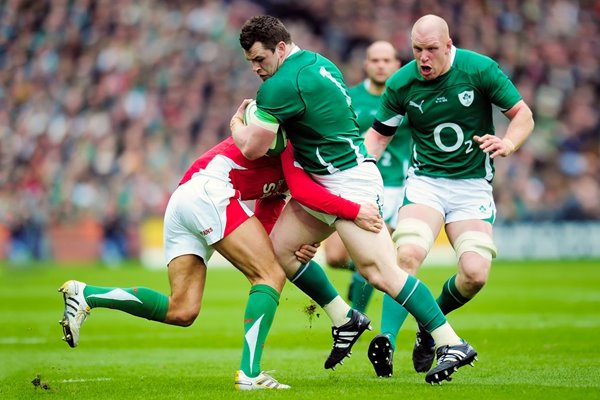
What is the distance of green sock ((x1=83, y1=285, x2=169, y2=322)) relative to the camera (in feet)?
25.8

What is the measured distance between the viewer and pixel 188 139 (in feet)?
85.4

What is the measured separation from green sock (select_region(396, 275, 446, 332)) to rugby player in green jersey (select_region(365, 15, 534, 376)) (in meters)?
0.52

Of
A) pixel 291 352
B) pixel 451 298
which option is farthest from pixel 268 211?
pixel 291 352

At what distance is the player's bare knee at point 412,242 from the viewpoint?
26.6 ft

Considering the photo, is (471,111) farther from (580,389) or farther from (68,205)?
(68,205)

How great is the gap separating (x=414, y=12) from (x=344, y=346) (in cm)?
2047

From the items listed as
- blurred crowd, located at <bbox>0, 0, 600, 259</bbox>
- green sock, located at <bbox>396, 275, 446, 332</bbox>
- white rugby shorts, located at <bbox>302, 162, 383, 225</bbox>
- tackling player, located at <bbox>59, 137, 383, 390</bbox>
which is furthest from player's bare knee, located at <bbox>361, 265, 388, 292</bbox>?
blurred crowd, located at <bbox>0, 0, 600, 259</bbox>

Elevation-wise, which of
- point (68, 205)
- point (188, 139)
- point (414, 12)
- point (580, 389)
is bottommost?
point (580, 389)

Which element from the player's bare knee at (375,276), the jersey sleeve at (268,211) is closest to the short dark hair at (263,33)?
the jersey sleeve at (268,211)

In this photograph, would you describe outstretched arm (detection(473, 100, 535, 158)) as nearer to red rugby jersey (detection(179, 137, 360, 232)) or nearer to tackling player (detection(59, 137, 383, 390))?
tackling player (detection(59, 137, 383, 390))

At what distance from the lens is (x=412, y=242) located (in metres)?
8.18

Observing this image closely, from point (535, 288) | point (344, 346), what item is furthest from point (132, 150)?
point (344, 346)

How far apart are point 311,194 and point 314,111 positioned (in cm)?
59

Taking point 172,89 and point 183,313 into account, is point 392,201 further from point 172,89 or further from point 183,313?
point 172,89
